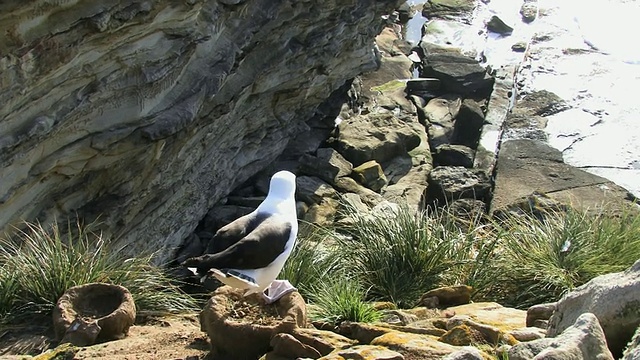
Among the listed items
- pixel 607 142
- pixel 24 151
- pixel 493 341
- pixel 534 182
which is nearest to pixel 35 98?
pixel 24 151

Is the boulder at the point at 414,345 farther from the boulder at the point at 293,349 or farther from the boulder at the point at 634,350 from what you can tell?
the boulder at the point at 634,350

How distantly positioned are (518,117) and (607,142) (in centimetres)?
236

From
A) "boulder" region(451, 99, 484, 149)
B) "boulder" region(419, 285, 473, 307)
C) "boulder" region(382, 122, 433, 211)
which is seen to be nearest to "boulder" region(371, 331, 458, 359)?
"boulder" region(419, 285, 473, 307)

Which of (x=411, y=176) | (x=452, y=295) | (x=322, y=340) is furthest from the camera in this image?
(x=411, y=176)

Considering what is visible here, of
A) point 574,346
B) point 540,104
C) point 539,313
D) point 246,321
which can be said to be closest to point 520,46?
point 540,104

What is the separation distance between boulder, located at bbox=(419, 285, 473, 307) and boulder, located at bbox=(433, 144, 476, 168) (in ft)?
39.8

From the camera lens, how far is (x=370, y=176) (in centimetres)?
1839

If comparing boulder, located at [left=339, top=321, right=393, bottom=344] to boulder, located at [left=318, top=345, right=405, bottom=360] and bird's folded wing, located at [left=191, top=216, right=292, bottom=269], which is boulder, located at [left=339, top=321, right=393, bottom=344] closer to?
boulder, located at [left=318, top=345, right=405, bottom=360]

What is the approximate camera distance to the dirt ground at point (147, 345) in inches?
231

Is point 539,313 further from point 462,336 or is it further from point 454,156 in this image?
point 454,156

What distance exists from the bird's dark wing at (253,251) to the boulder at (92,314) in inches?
22.6

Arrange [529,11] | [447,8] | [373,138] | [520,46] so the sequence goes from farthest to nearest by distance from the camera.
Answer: [447,8] → [529,11] → [520,46] → [373,138]

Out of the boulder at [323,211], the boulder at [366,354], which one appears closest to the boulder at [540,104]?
the boulder at [323,211]

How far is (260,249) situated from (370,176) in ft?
39.3
